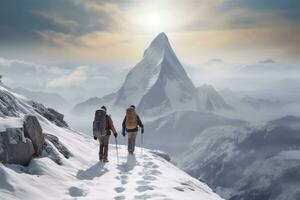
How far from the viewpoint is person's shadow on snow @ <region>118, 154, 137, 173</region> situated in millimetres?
27953

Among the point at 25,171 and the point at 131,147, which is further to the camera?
the point at 131,147

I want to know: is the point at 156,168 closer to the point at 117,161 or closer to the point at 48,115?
the point at 117,161

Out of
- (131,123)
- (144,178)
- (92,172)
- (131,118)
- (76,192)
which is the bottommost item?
(76,192)

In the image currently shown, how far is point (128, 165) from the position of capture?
29.8 meters

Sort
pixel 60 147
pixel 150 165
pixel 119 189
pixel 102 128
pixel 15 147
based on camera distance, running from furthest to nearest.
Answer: pixel 150 165 → pixel 102 128 → pixel 60 147 → pixel 119 189 → pixel 15 147

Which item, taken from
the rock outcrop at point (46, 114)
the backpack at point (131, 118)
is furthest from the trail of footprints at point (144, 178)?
the rock outcrop at point (46, 114)

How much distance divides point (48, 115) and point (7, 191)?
24119 mm

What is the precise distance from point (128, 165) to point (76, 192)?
9.22 m

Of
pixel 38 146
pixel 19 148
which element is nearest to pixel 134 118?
pixel 38 146

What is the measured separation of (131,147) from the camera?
34.9m

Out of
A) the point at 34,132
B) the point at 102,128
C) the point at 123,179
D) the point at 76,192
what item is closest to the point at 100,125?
the point at 102,128

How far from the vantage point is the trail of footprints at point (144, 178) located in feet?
70.7

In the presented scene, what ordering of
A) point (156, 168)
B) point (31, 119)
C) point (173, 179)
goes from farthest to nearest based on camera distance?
1. point (156, 168)
2. point (173, 179)
3. point (31, 119)

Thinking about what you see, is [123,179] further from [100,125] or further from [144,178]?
[100,125]
